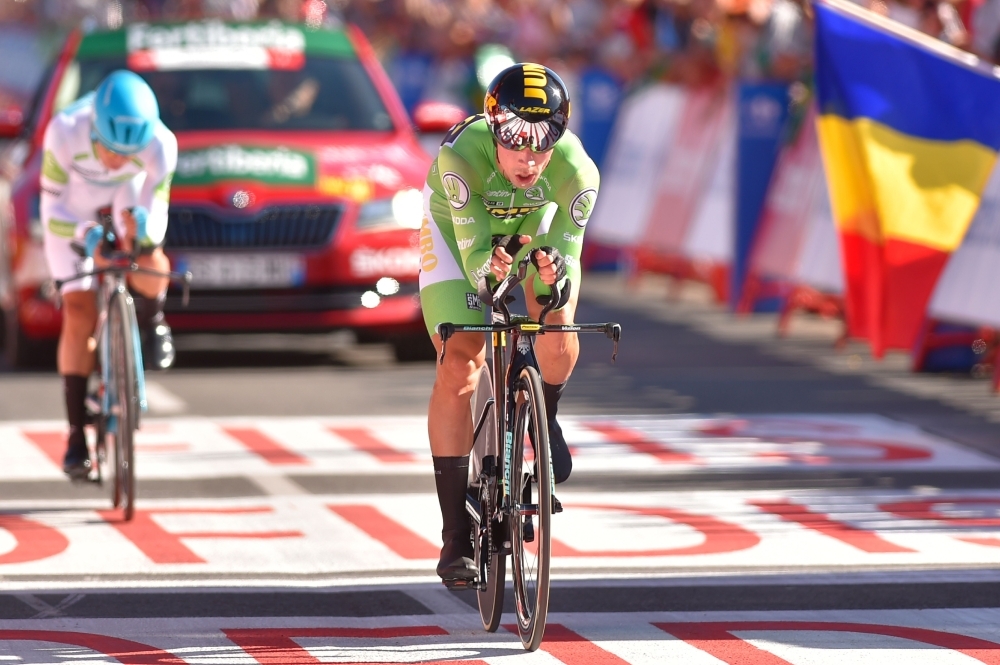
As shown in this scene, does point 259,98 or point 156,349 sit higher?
point 259,98

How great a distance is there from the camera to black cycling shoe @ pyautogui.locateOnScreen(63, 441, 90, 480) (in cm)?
861

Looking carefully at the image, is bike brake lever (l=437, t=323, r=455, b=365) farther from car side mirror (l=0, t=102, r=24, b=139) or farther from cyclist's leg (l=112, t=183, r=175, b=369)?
car side mirror (l=0, t=102, r=24, b=139)

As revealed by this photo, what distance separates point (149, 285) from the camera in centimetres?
866

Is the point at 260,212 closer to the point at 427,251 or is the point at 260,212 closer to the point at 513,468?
the point at 427,251

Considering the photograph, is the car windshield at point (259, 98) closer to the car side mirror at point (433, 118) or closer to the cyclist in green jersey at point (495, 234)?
the car side mirror at point (433, 118)

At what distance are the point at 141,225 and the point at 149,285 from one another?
320mm

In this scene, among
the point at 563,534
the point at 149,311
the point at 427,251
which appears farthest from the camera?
the point at 149,311

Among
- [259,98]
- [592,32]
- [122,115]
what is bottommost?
[122,115]

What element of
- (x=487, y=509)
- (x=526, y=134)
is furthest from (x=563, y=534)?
(x=526, y=134)

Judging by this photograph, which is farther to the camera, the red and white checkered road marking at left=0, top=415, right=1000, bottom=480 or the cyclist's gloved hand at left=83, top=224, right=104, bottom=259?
the red and white checkered road marking at left=0, top=415, right=1000, bottom=480

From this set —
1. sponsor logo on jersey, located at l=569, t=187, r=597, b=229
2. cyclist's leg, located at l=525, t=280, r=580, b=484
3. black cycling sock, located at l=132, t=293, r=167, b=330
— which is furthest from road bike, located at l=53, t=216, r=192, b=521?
sponsor logo on jersey, located at l=569, t=187, r=597, b=229

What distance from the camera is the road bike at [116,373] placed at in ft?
27.0

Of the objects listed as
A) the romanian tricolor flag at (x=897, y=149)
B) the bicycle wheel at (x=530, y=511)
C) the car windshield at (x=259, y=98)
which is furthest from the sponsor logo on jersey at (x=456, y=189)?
the car windshield at (x=259, y=98)

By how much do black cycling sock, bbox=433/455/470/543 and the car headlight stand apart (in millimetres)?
6202
